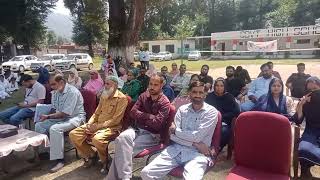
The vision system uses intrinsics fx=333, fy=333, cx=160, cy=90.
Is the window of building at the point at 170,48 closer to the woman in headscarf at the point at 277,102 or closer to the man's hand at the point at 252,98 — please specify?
the man's hand at the point at 252,98

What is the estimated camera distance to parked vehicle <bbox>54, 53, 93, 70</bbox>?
27734 millimetres

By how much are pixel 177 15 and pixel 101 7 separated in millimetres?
39724

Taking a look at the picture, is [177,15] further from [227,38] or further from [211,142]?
[211,142]

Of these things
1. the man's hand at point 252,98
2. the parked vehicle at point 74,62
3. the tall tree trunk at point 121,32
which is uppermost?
the tall tree trunk at point 121,32

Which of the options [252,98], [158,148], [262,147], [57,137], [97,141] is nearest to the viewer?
[262,147]

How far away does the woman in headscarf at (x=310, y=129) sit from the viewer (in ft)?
13.1

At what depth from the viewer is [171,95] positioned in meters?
7.42

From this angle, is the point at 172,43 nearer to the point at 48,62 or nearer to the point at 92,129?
the point at 48,62

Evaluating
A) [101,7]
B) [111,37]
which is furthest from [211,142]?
[101,7]

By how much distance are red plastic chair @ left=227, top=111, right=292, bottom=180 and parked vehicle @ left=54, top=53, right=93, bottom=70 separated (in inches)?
991

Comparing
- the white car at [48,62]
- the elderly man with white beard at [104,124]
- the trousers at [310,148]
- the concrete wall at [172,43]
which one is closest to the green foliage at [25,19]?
the white car at [48,62]

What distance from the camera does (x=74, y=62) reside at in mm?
27906

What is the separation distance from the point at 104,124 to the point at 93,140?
0.33 m

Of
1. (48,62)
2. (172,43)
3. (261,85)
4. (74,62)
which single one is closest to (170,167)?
(261,85)
